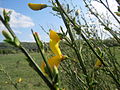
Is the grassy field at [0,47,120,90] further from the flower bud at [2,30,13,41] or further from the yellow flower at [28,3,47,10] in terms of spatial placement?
the flower bud at [2,30,13,41]

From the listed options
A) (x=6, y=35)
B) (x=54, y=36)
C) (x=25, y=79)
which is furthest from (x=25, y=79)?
(x=6, y=35)

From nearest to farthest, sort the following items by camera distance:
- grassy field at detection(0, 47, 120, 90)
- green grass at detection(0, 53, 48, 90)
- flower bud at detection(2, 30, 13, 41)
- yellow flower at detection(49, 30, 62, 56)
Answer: flower bud at detection(2, 30, 13, 41) → yellow flower at detection(49, 30, 62, 56) → grassy field at detection(0, 47, 120, 90) → green grass at detection(0, 53, 48, 90)

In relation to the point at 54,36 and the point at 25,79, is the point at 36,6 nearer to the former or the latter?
the point at 54,36

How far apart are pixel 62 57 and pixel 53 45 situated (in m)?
0.08

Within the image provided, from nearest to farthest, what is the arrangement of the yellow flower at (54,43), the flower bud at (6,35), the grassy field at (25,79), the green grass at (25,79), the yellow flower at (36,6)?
1. the flower bud at (6,35)
2. the yellow flower at (54,43)
3. the yellow flower at (36,6)
4. the grassy field at (25,79)
5. the green grass at (25,79)

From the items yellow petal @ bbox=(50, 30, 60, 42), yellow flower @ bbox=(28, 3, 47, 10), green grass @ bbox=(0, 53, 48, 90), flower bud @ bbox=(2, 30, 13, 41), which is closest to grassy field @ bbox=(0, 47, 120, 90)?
green grass @ bbox=(0, 53, 48, 90)

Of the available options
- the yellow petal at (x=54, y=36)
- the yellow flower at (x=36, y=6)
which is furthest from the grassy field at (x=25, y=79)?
the yellow petal at (x=54, y=36)

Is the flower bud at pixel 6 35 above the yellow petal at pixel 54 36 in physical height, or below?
above

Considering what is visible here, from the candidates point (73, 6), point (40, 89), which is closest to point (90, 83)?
point (73, 6)

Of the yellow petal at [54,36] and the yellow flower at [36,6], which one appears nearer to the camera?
the yellow petal at [54,36]

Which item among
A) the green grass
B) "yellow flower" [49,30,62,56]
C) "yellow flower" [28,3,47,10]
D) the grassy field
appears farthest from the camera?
the green grass

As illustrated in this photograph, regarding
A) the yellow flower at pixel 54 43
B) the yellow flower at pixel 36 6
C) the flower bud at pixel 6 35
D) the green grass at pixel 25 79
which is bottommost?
the green grass at pixel 25 79

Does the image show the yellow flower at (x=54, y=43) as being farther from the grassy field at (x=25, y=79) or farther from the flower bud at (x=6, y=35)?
the grassy field at (x=25, y=79)

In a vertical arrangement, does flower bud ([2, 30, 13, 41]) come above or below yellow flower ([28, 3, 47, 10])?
below
